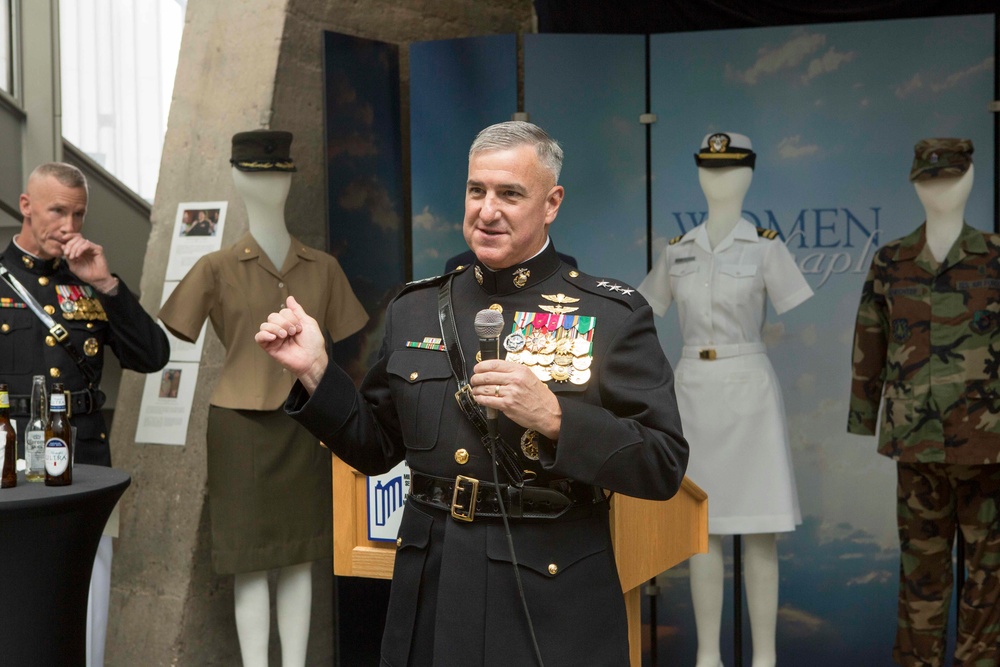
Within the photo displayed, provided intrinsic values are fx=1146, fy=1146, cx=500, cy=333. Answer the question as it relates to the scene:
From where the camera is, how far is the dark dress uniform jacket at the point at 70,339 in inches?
141

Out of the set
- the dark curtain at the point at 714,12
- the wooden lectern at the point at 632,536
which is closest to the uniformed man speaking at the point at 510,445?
the wooden lectern at the point at 632,536

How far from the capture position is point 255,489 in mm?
3902

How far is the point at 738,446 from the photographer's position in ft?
13.4

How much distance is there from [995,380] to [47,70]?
178 inches

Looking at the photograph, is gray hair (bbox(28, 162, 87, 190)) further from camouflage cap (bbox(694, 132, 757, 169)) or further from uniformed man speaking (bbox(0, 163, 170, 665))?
camouflage cap (bbox(694, 132, 757, 169))

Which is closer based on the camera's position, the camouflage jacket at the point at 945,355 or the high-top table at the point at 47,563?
the high-top table at the point at 47,563

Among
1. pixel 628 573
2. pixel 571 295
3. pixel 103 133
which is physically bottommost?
pixel 628 573

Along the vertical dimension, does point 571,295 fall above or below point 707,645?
above

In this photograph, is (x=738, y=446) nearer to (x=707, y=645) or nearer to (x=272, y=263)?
(x=707, y=645)

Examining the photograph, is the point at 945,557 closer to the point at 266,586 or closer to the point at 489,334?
the point at 266,586

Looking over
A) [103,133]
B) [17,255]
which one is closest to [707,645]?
[17,255]

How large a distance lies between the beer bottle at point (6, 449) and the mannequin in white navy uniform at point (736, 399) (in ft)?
7.39

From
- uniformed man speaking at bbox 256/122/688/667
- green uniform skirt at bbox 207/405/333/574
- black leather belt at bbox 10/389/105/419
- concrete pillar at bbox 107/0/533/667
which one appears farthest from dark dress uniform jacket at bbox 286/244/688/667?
concrete pillar at bbox 107/0/533/667

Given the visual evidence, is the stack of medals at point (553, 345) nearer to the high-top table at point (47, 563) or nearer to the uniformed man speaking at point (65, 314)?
the high-top table at point (47, 563)
